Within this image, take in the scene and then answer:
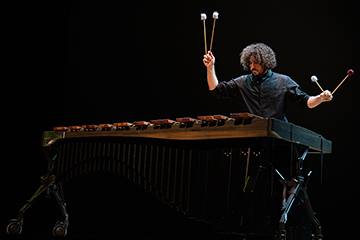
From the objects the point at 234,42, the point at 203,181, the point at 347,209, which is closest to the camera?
the point at 203,181

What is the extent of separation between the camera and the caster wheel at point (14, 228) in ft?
12.8

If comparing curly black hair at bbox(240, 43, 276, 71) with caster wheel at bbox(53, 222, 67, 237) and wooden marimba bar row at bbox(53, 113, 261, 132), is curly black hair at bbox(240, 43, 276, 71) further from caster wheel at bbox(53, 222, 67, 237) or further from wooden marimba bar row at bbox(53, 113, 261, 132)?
caster wheel at bbox(53, 222, 67, 237)

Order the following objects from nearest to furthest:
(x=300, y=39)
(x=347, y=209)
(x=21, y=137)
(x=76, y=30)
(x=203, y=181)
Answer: (x=203, y=181) < (x=347, y=209) < (x=300, y=39) < (x=21, y=137) < (x=76, y=30)

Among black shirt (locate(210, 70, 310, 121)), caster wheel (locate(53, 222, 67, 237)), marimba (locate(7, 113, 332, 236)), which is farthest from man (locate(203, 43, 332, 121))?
caster wheel (locate(53, 222, 67, 237))

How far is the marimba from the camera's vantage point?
2654mm

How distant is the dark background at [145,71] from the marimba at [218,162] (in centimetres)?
83

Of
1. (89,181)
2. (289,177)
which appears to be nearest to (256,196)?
(289,177)

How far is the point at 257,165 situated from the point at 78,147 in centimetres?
168

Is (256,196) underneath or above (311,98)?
underneath

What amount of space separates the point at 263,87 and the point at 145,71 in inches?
69.4

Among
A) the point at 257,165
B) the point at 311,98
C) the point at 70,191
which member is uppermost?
the point at 311,98

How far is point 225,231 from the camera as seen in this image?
2742 mm

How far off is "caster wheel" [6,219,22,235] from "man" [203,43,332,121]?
2131 mm

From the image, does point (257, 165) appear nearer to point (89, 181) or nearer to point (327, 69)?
point (327, 69)
